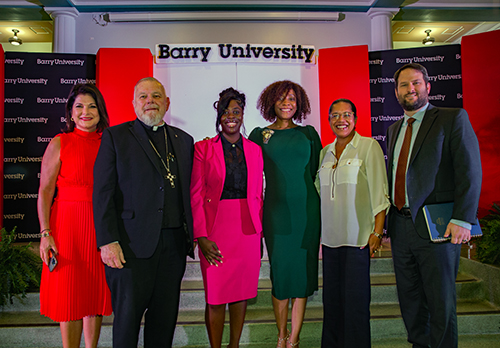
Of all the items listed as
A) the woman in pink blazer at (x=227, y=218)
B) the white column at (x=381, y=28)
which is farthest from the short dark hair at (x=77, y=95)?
the white column at (x=381, y=28)

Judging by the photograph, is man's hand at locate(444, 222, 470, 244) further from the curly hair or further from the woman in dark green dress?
the curly hair

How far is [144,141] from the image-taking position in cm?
197

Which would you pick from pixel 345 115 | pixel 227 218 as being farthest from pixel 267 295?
pixel 345 115

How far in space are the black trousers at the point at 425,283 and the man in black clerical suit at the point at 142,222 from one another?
1.38 metres

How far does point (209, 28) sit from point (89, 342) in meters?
5.94

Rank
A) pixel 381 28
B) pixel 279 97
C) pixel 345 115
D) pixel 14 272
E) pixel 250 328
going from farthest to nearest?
pixel 381 28 → pixel 14 272 → pixel 250 328 → pixel 279 97 → pixel 345 115

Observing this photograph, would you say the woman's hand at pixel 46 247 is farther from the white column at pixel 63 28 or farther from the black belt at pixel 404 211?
the white column at pixel 63 28

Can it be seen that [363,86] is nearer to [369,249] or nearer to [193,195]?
[369,249]

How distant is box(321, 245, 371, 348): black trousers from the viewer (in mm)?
2236

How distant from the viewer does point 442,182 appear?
2.15 meters

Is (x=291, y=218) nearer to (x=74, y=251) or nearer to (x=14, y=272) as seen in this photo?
(x=74, y=251)

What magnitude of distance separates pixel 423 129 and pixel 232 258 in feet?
4.93

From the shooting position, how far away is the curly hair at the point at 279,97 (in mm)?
→ 2666

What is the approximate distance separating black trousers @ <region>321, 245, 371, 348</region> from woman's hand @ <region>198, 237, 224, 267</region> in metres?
0.77
